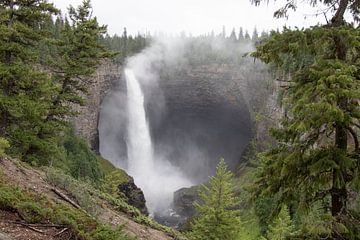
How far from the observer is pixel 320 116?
546 centimetres

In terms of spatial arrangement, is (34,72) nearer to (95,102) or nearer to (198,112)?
(95,102)

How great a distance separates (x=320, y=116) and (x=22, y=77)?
1375cm

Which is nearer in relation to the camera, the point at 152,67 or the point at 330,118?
the point at 330,118

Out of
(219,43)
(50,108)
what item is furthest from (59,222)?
(219,43)

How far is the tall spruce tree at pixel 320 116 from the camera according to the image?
17.9 ft

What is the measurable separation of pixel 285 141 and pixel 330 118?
144 cm

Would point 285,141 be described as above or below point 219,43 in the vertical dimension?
below

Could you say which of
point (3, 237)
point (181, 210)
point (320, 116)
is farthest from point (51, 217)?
point (181, 210)

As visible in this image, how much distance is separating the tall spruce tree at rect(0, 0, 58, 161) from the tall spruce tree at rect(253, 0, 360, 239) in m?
12.3

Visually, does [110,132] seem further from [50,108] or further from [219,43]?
[50,108]

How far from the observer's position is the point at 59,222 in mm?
7598

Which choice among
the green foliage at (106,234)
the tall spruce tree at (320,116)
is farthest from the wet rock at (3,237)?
the tall spruce tree at (320,116)

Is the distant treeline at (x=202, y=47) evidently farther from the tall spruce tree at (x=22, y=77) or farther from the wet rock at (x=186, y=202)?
the tall spruce tree at (x=22, y=77)

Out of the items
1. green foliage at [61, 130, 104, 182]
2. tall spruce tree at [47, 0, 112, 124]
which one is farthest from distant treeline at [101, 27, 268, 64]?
tall spruce tree at [47, 0, 112, 124]
